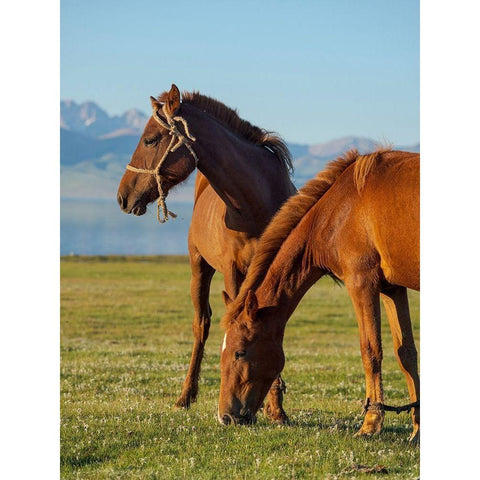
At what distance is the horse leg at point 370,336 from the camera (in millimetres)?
5141

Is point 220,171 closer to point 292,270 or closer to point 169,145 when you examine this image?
point 169,145

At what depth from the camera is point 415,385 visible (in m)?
5.61

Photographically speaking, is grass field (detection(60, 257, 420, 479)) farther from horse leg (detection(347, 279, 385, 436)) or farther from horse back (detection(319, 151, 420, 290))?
horse back (detection(319, 151, 420, 290))

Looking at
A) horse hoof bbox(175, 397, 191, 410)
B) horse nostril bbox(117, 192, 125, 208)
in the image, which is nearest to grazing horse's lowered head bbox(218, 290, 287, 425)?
horse nostril bbox(117, 192, 125, 208)

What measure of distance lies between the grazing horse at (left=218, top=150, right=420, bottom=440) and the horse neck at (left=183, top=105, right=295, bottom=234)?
0.80 metres

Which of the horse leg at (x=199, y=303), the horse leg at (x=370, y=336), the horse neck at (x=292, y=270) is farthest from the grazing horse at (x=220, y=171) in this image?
the horse leg at (x=370, y=336)

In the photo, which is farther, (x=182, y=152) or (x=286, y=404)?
(x=286, y=404)

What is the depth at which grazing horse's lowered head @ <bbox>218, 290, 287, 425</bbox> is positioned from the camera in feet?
17.0

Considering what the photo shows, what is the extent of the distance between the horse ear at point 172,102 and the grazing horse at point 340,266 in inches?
49.2
